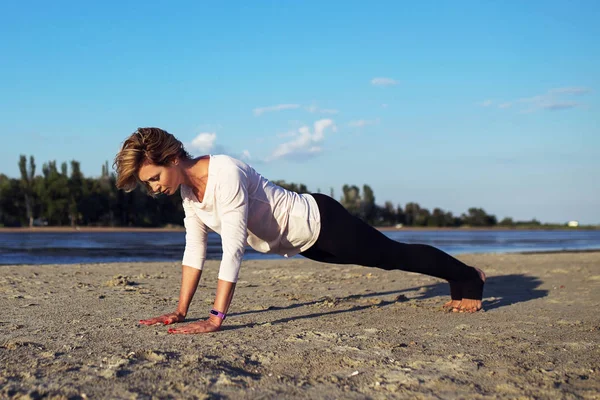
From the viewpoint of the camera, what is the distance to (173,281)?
6742 millimetres

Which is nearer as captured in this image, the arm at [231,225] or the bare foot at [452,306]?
the arm at [231,225]

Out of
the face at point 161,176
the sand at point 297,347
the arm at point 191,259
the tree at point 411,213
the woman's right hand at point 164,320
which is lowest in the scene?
the sand at point 297,347

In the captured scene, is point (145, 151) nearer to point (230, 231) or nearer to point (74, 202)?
point (230, 231)

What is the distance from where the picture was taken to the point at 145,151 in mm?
3234

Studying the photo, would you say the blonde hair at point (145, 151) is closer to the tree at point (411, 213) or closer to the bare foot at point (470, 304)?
the bare foot at point (470, 304)

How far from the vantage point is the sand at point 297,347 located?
7.52 feet

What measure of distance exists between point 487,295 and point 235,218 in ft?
11.8

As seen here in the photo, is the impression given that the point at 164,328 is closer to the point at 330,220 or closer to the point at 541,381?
the point at 330,220

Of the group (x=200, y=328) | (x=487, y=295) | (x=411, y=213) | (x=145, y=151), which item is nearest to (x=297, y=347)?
(x=200, y=328)

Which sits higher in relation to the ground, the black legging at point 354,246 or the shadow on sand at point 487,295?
the black legging at point 354,246

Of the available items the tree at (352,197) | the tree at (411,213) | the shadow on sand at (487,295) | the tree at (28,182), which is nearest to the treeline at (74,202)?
the tree at (28,182)

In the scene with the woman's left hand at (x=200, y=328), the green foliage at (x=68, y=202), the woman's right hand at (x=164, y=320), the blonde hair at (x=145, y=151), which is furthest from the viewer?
the green foliage at (x=68, y=202)

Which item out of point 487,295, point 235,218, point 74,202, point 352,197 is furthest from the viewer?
point 352,197

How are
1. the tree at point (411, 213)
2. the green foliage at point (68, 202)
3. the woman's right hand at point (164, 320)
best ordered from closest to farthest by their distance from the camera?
the woman's right hand at point (164, 320), the green foliage at point (68, 202), the tree at point (411, 213)
